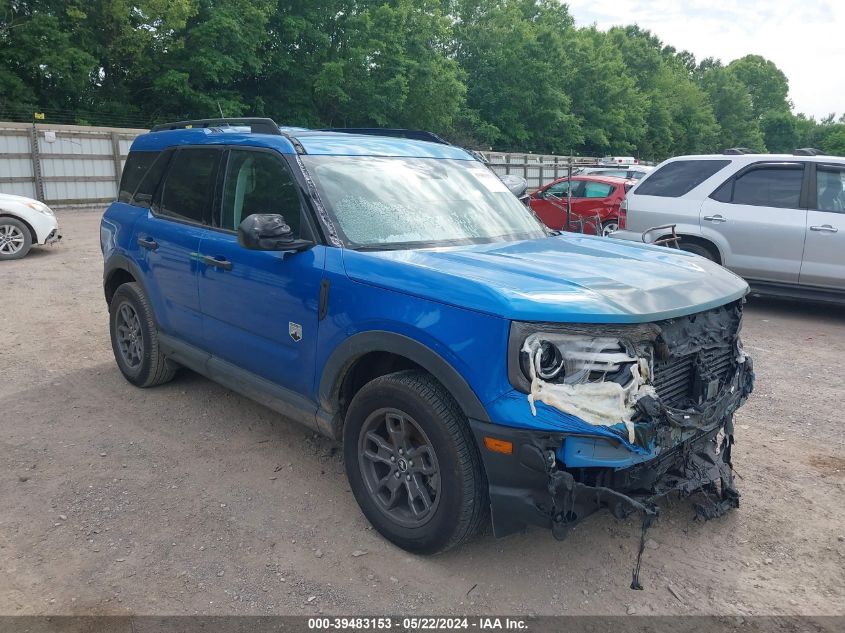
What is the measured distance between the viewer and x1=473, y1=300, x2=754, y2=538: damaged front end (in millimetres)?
2809

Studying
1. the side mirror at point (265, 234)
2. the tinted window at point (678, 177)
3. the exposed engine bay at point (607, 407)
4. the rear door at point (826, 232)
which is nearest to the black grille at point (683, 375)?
the exposed engine bay at point (607, 407)

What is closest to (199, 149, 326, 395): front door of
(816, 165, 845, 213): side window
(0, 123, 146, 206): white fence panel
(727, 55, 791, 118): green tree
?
(816, 165, 845, 213): side window

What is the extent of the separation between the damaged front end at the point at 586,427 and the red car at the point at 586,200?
12.0 m

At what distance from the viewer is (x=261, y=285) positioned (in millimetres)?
4016

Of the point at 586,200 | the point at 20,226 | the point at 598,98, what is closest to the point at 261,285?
the point at 20,226

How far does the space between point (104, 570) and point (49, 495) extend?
0.92 m

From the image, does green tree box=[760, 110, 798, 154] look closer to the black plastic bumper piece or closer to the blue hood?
the blue hood

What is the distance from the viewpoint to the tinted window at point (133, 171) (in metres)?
5.48

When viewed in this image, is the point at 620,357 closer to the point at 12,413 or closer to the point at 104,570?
the point at 104,570

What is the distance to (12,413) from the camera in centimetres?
511

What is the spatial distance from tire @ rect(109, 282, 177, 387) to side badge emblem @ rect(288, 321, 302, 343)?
1.88 metres

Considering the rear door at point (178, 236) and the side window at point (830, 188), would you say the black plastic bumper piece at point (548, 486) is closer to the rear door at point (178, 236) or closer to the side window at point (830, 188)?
the rear door at point (178, 236)

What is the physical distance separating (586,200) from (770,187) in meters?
7.06

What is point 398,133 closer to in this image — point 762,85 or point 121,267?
point 121,267
